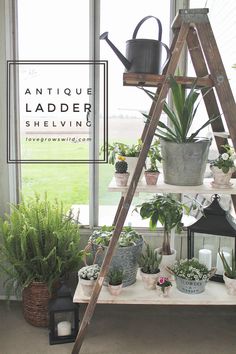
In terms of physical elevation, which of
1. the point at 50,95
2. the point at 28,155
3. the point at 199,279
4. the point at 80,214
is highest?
the point at 50,95

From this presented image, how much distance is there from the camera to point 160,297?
78.6 inches

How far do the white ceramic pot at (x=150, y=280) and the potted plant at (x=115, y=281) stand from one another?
12 centimetres

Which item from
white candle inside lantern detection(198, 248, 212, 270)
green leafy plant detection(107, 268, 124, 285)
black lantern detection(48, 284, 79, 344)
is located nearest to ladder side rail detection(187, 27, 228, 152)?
white candle inside lantern detection(198, 248, 212, 270)

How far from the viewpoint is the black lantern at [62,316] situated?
2.15m

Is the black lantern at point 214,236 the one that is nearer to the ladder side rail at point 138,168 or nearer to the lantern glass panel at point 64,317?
the ladder side rail at point 138,168

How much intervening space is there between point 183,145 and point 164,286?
718mm

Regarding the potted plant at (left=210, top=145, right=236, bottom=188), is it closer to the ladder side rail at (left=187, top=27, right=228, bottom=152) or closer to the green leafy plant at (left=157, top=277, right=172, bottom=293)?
the ladder side rail at (left=187, top=27, right=228, bottom=152)

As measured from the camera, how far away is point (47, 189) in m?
2.56

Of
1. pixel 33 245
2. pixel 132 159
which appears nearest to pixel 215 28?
pixel 132 159

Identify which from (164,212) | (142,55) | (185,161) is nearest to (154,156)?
(185,161)

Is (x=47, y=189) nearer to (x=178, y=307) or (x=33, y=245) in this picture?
(x=33, y=245)

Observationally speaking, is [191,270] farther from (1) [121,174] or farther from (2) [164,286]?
(1) [121,174]

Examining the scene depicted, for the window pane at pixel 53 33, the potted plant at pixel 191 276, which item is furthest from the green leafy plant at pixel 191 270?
the window pane at pixel 53 33

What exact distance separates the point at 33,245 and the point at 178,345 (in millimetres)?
979
